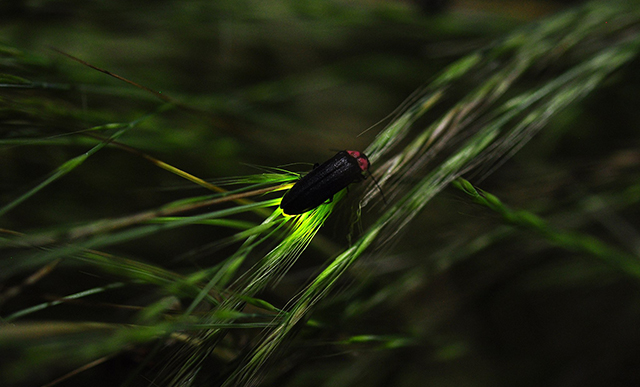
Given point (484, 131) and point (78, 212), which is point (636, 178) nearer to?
point (484, 131)

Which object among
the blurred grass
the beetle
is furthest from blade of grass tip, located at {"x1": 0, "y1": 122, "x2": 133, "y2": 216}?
the beetle

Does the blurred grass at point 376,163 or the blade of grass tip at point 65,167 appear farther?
the blurred grass at point 376,163

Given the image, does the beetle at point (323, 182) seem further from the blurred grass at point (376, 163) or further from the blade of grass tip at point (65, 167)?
the blade of grass tip at point (65, 167)

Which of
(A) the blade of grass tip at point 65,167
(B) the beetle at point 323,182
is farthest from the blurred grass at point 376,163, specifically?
(A) the blade of grass tip at point 65,167

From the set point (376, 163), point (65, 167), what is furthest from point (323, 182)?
point (65, 167)

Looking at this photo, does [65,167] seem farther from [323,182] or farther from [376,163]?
[376,163]

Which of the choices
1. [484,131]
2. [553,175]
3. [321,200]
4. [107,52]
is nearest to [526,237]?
[553,175]
